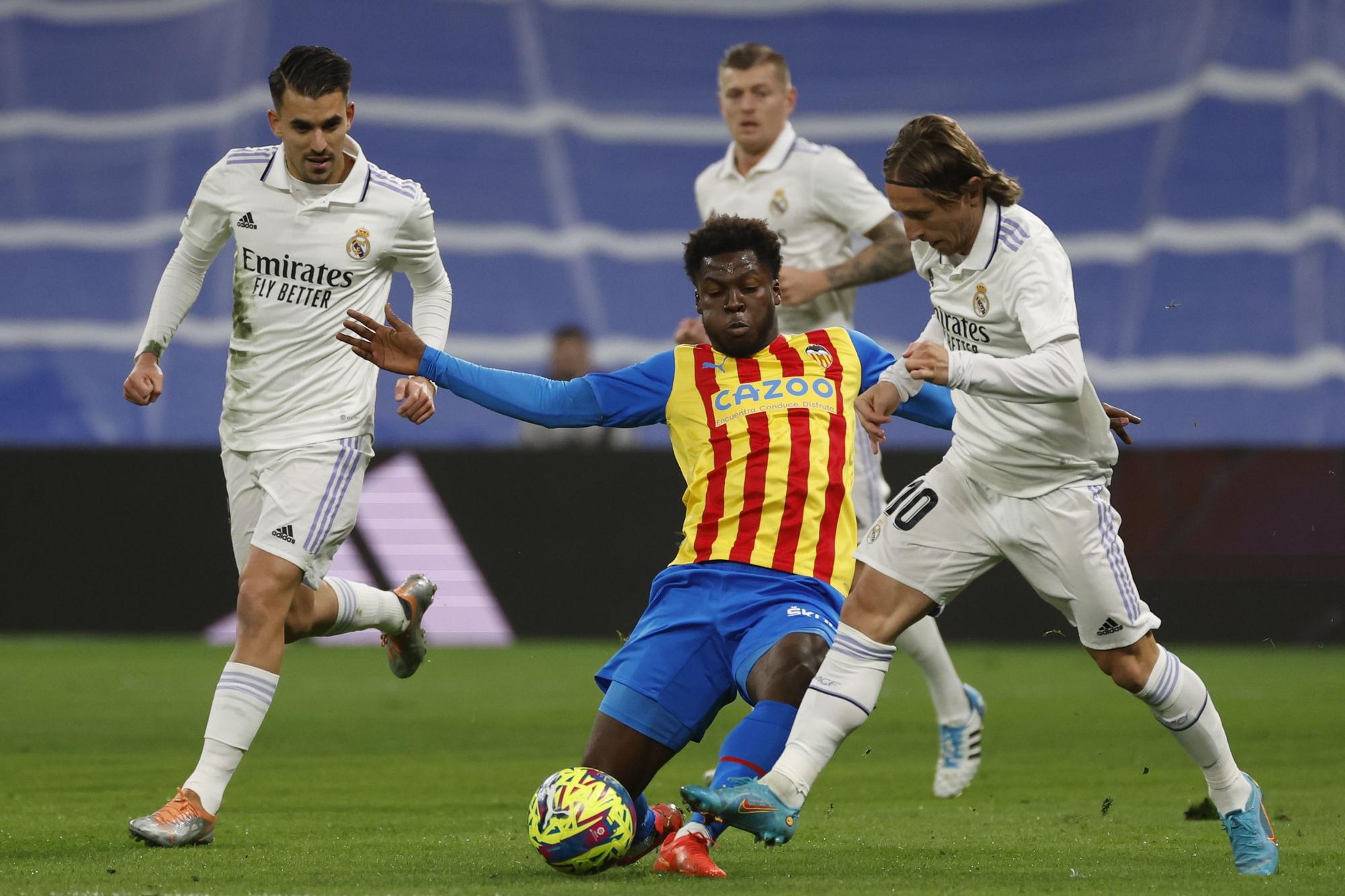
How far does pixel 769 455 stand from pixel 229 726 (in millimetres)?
1721

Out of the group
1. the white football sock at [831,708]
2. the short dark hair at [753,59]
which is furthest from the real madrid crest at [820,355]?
the short dark hair at [753,59]

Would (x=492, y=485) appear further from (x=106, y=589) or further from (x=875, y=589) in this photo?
Answer: (x=875, y=589)

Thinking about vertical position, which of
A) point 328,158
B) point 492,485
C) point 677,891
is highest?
point 328,158

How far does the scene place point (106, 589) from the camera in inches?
→ 463

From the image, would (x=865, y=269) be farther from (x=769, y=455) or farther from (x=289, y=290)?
(x=289, y=290)

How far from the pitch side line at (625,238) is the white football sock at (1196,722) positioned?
454 inches

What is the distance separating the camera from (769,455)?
4676 millimetres

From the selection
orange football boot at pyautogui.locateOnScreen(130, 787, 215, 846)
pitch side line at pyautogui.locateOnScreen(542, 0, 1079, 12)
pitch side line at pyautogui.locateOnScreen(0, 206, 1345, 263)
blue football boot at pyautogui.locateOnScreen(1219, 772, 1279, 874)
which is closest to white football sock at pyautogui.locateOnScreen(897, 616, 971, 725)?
blue football boot at pyautogui.locateOnScreen(1219, 772, 1279, 874)

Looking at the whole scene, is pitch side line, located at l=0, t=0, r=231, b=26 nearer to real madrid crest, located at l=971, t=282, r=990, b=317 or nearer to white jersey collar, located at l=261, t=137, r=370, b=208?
white jersey collar, located at l=261, t=137, r=370, b=208

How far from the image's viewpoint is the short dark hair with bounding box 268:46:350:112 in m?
5.16

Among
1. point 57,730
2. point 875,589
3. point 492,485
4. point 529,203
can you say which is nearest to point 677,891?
point 875,589

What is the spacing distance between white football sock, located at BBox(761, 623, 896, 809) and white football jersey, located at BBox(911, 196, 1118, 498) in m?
0.57

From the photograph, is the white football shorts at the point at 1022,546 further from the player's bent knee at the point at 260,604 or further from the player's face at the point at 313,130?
the player's face at the point at 313,130

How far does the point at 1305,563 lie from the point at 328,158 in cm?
816
